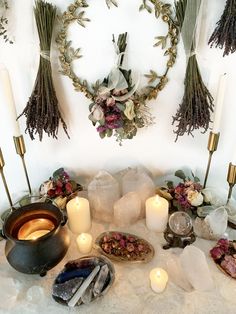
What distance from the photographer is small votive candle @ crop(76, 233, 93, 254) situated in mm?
981

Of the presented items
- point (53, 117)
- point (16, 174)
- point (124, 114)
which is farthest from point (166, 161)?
point (16, 174)

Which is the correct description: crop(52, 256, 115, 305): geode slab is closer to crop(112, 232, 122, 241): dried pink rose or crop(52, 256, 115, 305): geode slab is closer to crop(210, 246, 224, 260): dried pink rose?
crop(112, 232, 122, 241): dried pink rose

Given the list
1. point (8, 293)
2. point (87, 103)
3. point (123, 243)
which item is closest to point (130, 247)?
point (123, 243)

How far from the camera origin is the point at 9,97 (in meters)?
0.96

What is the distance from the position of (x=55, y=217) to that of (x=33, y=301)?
0.72 feet

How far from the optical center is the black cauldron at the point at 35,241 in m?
0.85

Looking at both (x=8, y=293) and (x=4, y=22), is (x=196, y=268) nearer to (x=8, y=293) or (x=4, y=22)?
(x=8, y=293)

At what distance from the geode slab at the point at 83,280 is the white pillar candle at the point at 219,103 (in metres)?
0.50

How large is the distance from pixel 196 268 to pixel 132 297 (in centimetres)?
18

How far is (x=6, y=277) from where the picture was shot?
0.93 metres

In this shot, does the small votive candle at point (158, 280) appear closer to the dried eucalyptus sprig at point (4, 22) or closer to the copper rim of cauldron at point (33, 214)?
the copper rim of cauldron at point (33, 214)

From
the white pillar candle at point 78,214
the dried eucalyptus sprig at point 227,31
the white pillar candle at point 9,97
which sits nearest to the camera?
the dried eucalyptus sprig at point 227,31

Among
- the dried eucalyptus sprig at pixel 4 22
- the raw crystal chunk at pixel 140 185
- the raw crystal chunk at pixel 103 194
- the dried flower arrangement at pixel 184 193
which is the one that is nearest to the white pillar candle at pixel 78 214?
the raw crystal chunk at pixel 103 194

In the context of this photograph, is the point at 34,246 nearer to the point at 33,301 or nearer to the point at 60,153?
the point at 33,301
